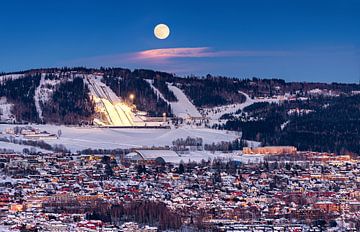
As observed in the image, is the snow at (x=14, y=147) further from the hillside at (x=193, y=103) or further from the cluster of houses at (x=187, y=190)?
the hillside at (x=193, y=103)

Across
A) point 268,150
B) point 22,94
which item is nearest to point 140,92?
point 22,94

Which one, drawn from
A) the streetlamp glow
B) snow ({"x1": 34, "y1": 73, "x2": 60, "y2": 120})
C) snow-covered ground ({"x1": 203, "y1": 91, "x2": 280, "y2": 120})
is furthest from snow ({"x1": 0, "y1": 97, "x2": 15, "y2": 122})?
snow-covered ground ({"x1": 203, "y1": 91, "x2": 280, "y2": 120})

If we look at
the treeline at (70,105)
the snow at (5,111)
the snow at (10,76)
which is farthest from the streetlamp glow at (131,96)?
the snow at (10,76)

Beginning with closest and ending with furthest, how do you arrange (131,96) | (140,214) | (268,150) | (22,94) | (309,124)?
(140,214) < (268,150) < (309,124) < (22,94) < (131,96)

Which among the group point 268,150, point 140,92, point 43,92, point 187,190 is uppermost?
point 140,92

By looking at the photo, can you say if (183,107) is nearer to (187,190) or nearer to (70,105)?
(70,105)

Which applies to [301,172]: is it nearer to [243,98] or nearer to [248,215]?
[248,215]

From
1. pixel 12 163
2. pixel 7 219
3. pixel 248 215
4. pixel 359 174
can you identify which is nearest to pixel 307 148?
pixel 359 174
